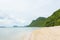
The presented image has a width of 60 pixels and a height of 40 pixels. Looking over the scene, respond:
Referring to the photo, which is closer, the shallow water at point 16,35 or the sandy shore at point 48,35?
the sandy shore at point 48,35

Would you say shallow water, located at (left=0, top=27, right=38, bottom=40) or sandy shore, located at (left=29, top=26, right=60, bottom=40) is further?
shallow water, located at (left=0, top=27, right=38, bottom=40)

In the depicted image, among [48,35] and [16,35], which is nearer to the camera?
[48,35]

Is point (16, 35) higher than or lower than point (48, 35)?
higher
